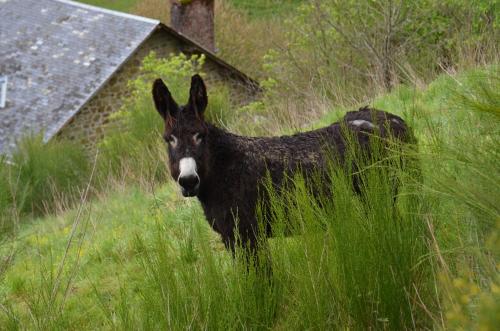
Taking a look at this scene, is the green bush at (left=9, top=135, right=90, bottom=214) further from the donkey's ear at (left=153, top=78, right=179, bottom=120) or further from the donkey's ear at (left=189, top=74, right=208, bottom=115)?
the donkey's ear at (left=189, top=74, right=208, bottom=115)

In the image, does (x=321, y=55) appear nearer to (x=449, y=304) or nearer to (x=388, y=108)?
(x=388, y=108)

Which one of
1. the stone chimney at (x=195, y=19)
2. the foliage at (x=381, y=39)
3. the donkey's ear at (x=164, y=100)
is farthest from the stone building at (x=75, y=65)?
the donkey's ear at (x=164, y=100)

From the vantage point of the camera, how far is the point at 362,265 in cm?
357

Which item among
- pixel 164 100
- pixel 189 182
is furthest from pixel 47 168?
pixel 189 182

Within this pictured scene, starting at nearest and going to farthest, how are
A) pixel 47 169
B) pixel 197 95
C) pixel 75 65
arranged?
pixel 197 95
pixel 47 169
pixel 75 65

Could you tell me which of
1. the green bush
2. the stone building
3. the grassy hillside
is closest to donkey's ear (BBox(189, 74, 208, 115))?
the grassy hillside

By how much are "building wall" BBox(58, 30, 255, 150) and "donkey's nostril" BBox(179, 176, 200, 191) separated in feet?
61.8

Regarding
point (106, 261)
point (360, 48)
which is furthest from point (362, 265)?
point (360, 48)

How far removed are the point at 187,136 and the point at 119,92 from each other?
22.0 m

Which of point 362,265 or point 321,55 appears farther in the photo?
point 321,55

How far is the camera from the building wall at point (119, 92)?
25.1 m

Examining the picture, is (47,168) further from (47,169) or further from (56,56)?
(56,56)

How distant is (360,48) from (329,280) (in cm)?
1084

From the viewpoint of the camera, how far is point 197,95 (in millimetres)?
5098
